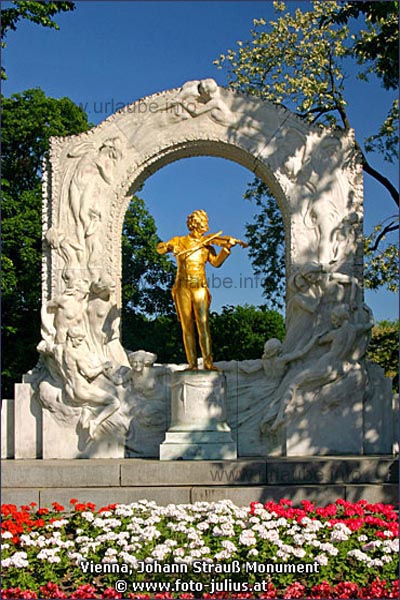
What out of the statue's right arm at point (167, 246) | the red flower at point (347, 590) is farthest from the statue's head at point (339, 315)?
the red flower at point (347, 590)

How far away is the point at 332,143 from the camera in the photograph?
10.0 m

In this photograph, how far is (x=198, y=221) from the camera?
31.6 ft

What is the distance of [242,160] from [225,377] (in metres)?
2.77

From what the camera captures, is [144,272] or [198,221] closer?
[198,221]

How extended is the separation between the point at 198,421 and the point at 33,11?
6.81m

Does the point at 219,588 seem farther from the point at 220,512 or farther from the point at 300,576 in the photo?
the point at 220,512

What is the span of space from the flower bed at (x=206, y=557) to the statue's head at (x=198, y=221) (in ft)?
13.4

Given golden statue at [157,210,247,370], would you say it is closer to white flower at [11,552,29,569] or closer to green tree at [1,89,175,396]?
white flower at [11,552,29,569]

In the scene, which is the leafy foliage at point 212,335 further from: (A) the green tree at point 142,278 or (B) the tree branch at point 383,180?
(B) the tree branch at point 383,180

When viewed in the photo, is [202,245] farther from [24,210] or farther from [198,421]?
[24,210]

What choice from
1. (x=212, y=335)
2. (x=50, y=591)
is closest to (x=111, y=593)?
(x=50, y=591)

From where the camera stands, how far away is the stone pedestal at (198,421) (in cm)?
901

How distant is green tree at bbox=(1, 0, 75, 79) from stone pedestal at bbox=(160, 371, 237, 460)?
20.4 ft

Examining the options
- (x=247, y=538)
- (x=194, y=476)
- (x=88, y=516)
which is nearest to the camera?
(x=247, y=538)
